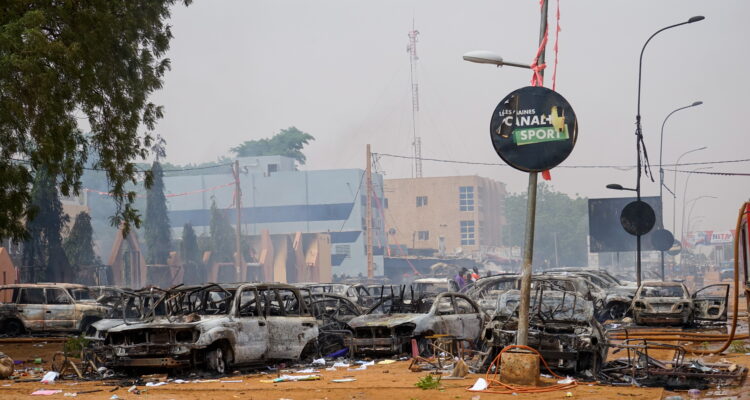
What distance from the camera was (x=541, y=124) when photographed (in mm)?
13156

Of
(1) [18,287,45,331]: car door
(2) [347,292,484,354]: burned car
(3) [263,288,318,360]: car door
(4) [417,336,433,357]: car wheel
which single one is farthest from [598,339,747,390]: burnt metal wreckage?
(1) [18,287,45,331]: car door

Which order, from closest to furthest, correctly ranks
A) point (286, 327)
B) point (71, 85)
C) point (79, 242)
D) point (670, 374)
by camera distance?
1. point (670, 374)
2. point (286, 327)
3. point (71, 85)
4. point (79, 242)

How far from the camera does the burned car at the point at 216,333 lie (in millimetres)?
14453

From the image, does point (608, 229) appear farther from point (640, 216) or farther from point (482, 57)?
point (482, 57)

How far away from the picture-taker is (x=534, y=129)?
43.2ft

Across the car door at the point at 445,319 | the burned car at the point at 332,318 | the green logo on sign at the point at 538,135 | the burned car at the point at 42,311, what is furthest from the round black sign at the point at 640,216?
the green logo on sign at the point at 538,135

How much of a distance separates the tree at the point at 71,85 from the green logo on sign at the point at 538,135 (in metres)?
11.0

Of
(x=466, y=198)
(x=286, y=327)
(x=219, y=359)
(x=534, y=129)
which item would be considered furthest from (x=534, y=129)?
(x=466, y=198)

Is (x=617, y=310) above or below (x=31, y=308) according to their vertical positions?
below

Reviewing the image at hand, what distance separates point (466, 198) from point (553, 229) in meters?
19.2

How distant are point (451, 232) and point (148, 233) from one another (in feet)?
191

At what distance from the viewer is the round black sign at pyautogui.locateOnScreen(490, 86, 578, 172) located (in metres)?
13.1

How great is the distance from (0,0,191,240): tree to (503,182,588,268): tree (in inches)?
4199

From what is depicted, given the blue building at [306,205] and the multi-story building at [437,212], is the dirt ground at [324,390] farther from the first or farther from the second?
the multi-story building at [437,212]
